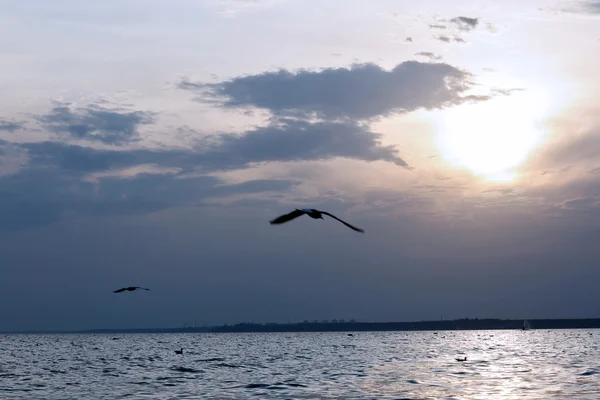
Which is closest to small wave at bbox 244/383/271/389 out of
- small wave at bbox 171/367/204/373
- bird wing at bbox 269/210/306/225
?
small wave at bbox 171/367/204/373

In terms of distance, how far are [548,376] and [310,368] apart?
24.8 m

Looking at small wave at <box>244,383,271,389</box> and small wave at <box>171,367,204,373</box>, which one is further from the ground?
small wave at <box>171,367,204,373</box>

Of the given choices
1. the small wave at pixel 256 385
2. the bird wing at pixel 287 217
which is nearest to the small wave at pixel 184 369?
the small wave at pixel 256 385

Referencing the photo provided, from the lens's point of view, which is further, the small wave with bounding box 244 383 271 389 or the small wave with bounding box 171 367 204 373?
the small wave with bounding box 171 367 204 373

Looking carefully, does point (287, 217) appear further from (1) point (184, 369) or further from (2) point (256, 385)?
(1) point (184, 369)

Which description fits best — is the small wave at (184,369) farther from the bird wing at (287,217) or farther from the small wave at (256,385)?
the bird wing at (287,217)

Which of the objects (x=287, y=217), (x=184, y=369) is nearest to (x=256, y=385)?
(x=184, y=369)

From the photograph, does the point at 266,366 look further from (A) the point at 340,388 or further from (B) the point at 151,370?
(A) the point at 340,388

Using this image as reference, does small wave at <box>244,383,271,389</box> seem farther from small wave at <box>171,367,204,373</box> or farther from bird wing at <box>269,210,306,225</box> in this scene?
bird wing at <box>269,210,306,225</box>

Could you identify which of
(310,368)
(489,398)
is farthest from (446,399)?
(310,368)

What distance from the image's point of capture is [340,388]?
182ft

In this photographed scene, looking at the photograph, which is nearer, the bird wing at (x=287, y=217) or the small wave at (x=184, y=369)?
the bird wing at (x=287, y=217)

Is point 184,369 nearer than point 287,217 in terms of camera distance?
No

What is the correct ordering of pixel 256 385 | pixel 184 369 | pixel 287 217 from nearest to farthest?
pixel 287 217, pixel 256 385, pixel 184 369
